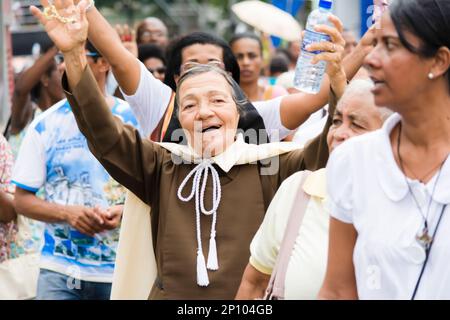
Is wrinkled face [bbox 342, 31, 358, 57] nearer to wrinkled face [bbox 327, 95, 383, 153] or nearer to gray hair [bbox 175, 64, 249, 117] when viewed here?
gray hair [bbox 175, 64, 249, 117]

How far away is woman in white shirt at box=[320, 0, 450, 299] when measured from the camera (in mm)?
2986

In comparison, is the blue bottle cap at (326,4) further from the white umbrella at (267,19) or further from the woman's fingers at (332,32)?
the white umbrella at (267,19)

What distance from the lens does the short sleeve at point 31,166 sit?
5828 millimetres

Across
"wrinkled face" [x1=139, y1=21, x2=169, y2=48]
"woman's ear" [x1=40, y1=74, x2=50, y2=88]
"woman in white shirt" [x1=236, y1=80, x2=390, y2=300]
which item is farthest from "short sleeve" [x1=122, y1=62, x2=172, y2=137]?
"wrinkled face" [x1=139, y1=21, x2=169, y2=48]

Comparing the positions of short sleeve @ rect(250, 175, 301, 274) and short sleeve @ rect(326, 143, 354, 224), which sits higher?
short sleeve @ rect(326, 143, 354, 224)

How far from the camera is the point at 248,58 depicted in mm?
8703

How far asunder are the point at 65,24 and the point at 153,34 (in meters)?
5.38

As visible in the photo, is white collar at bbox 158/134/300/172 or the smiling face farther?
white collar at bbox 158/134/300/172

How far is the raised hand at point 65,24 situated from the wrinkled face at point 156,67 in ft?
12.5

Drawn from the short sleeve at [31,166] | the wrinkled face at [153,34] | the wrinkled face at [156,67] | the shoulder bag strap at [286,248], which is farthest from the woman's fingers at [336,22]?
the wrinkled face at [153,34]

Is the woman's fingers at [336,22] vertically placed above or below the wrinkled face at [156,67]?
above

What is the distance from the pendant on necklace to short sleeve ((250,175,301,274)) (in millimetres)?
770
